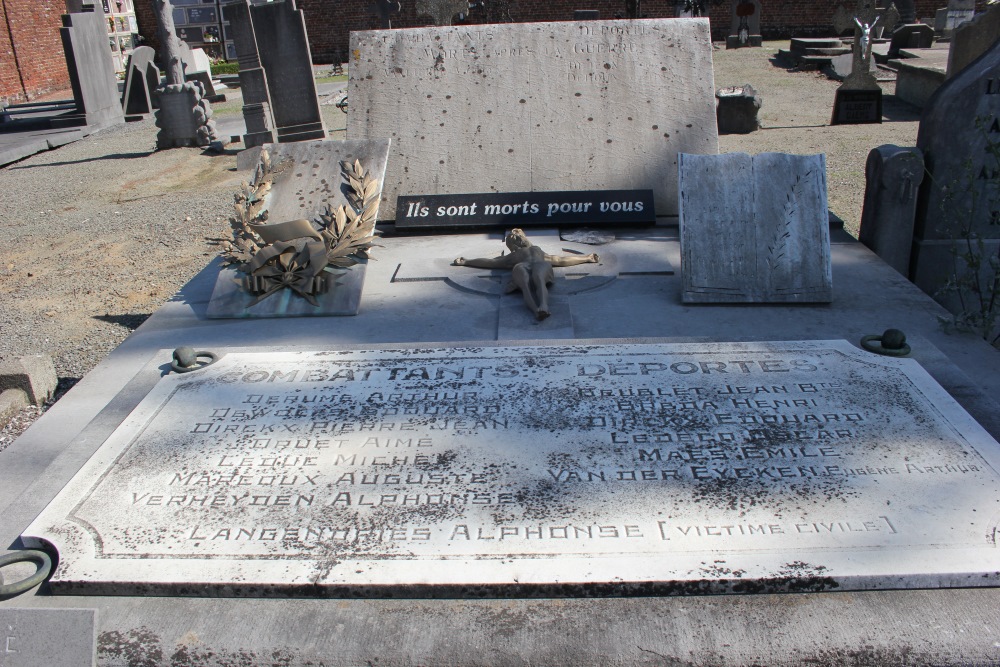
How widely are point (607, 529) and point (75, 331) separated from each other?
13.2 feet

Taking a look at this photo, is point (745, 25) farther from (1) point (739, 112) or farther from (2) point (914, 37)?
(1) point (739, 112)

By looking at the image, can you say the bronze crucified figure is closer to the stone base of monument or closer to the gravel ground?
the stone base of monument

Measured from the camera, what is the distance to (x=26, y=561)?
1766 mm

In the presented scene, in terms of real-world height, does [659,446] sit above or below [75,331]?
above

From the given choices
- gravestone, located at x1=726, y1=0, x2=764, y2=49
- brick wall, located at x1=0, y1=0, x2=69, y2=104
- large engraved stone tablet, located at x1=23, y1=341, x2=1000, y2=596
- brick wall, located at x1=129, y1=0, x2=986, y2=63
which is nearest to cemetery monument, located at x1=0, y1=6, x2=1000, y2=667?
large engraved stone tablet, located at x1=23, y1=341, x2=1000, y2=596

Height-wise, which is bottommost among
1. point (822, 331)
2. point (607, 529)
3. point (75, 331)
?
point (75, 331)

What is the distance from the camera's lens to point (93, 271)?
18.9ft

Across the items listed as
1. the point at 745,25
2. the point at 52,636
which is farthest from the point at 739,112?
the point at 745,25

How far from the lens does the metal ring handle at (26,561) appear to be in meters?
1.66

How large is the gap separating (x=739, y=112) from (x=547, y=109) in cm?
605

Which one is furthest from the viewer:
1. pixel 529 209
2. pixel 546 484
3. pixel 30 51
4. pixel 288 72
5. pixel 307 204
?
pixel 30 51

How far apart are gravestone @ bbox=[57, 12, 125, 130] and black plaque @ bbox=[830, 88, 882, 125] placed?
11.6 m

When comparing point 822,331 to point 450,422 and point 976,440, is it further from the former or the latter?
point 450,422

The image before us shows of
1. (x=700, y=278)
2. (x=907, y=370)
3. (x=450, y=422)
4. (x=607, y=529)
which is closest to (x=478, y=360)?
(x=450, y=422)
